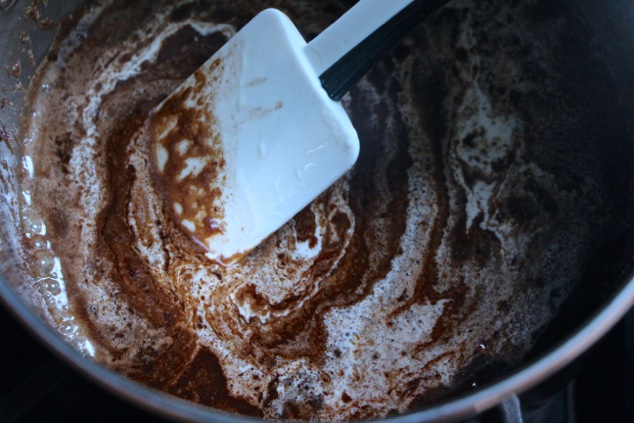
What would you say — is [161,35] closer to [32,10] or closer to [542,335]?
[32,10]

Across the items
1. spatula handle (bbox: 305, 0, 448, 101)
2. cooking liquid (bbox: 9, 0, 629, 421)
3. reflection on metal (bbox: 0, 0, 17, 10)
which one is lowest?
cooking liquid (bbox: 9, 0, 629, 421)

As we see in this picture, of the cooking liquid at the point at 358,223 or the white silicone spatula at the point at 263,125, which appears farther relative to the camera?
the cooking liquid at the point at 358,223

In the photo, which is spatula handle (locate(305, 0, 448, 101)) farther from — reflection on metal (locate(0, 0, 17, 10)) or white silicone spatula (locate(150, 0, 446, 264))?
reflection on metal (locate(0, 0, 17, 10))

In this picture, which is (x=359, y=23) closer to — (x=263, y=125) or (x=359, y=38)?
(x=359, y=38)

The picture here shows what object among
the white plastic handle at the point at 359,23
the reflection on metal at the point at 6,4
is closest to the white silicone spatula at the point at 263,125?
the white plastic handle at the point at 359,23

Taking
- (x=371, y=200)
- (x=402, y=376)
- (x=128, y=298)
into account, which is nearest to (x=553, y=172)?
(x=371, y=200)

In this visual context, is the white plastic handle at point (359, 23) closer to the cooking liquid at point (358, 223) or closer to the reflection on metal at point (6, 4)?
the cooking liquid at point (358, 223)

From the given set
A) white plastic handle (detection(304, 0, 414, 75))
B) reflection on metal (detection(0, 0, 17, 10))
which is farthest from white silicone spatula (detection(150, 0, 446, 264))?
reflection on metal (detection(0, 0, 17, 10))

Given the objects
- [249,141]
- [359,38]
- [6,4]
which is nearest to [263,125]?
[249,141]
